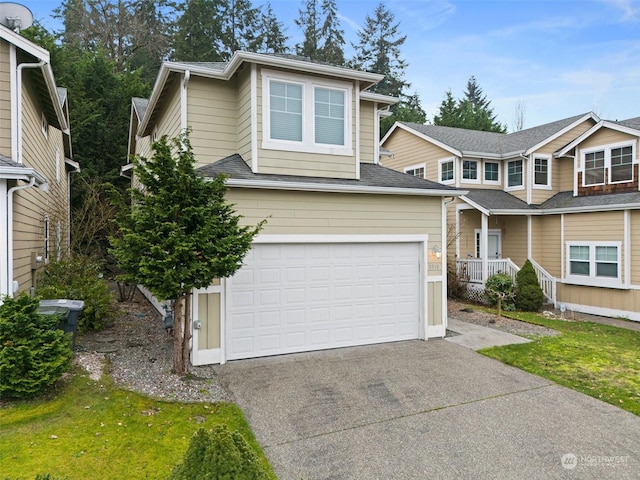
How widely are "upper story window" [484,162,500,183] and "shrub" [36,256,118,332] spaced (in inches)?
550

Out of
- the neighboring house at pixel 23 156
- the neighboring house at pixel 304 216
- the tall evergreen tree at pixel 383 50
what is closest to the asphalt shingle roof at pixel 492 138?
the neighboring house at pixel 304 216

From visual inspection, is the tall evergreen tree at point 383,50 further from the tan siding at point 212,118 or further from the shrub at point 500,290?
the tan siding at point 212,118

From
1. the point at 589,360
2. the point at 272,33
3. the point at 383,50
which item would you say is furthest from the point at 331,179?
the point at 383,50

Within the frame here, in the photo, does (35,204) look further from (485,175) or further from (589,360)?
(485,175)

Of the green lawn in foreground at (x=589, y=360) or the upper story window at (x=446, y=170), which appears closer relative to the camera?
the green lawn in foreground at (x=589, y=360)

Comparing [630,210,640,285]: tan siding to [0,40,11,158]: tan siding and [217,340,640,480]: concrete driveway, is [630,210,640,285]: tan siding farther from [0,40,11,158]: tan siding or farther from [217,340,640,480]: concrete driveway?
[0,40,11,158]: tan siding

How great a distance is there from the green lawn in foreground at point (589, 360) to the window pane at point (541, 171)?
22.6ft

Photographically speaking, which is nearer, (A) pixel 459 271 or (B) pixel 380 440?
(B) pixel 380 440

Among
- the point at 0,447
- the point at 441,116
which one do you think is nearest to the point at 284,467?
the point at 0,447

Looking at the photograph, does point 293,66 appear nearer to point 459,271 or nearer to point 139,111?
point 139,111

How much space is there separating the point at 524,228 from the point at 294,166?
425 inches

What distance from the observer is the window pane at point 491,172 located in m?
16.5

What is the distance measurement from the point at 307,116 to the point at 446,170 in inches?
390

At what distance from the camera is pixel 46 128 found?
10.6 m
